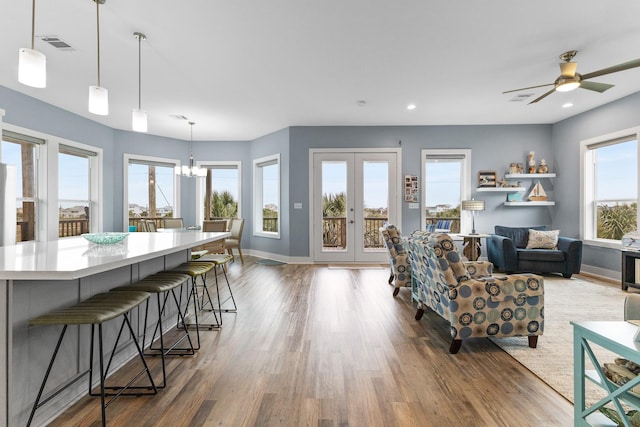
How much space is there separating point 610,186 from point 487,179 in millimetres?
1829

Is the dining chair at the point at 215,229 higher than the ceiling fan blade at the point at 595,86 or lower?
lower

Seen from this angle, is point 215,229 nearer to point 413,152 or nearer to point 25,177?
point 25,177

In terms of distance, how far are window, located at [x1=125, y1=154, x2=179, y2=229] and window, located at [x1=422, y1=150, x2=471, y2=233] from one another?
572 cm

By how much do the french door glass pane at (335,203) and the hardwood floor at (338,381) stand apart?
3208 mm

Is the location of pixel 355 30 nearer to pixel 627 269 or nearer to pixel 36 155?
pixel 627 269

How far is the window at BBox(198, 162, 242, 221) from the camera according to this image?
25.5ft

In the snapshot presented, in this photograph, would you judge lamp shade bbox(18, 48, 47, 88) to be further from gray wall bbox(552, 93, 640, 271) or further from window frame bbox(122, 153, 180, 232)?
gray wall bbox(552, 93, 640, 271)

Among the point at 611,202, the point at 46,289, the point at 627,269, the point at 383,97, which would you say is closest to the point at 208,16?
the point at 46,289

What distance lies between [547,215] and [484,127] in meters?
2.17

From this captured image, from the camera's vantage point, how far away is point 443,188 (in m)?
6.47

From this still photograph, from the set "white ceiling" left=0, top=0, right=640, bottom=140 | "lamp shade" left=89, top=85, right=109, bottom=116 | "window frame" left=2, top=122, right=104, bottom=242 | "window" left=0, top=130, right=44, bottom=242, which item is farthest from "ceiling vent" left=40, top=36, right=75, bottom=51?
"window frame" left=2, top=122, right=104, bottom=242

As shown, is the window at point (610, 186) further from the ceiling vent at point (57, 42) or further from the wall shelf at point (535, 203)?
the ceiling vent at point (57, 42)

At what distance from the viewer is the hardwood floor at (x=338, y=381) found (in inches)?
67.6

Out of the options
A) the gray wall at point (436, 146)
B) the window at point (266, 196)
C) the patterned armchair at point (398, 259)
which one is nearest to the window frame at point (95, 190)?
the window at point (266, 196)
